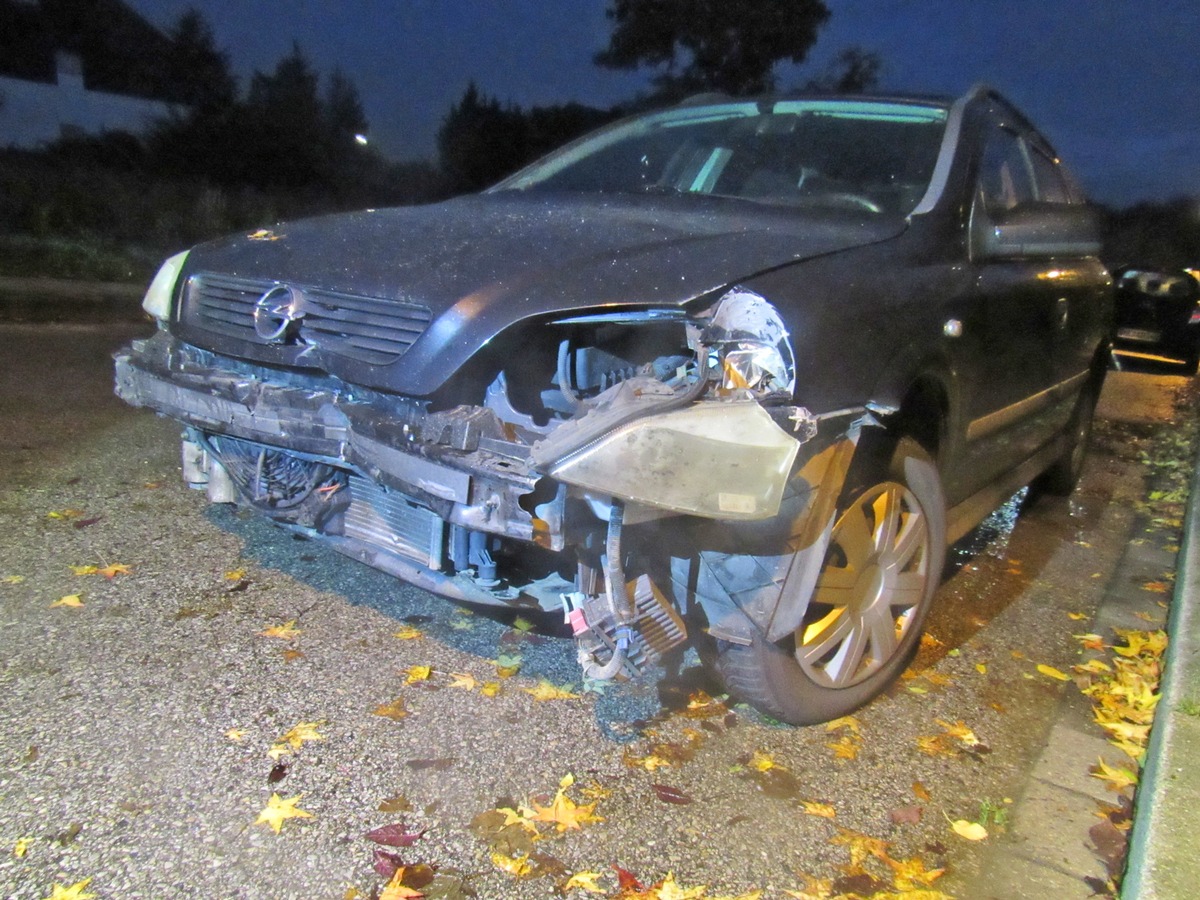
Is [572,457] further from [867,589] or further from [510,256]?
[867,589]

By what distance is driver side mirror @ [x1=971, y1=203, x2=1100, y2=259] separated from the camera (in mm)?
3236

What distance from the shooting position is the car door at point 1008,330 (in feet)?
10.9

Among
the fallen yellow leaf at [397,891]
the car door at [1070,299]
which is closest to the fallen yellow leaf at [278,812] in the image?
the fallen yellow leaf at [397,891]

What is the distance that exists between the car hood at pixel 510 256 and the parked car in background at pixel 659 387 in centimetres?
1

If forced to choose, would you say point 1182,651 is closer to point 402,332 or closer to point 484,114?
point 402,332

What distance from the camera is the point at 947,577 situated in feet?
14.2

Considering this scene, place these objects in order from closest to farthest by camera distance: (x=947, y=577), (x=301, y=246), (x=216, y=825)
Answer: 1. (x=216, y=825)
2. (x=301, y=246)
3. (x=947, y=577)

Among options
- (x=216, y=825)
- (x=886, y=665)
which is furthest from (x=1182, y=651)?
(x=216, y=825)

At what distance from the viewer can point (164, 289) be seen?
129 inches

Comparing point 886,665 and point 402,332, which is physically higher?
point 402,332

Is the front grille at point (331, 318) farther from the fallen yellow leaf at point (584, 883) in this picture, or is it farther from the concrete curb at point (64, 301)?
the concrete curb at point (64, 301)

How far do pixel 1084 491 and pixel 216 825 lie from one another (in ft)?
18.5

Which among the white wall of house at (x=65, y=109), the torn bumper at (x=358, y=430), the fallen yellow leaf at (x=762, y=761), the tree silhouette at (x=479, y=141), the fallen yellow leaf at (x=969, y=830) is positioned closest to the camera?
the torn bumper at (x=358, y=430)

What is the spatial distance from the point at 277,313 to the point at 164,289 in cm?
83
